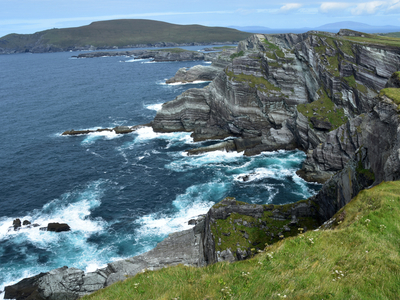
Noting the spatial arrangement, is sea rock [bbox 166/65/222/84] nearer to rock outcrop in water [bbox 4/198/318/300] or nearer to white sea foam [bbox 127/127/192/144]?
white sea foam [bbox 127/127/192/144]

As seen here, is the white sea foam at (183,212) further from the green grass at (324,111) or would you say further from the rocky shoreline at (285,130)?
the green grass at (324,111)

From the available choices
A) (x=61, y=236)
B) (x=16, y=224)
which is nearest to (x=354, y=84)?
(x=61, y=236)

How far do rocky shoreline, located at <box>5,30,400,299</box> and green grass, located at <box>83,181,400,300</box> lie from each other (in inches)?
295

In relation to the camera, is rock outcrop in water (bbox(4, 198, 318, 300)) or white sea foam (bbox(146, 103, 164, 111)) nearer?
rock outcrop in water (bbox(4, 198, 318, 300))

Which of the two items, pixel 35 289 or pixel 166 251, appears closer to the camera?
pixel 35 289

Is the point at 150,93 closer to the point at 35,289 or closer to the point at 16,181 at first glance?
the point at 16,181

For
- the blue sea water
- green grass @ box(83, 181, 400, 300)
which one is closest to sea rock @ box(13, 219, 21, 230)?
the blue sea water

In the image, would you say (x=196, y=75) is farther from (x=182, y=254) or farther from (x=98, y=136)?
(x=182, y=254)

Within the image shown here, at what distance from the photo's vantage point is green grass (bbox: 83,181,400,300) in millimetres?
15086

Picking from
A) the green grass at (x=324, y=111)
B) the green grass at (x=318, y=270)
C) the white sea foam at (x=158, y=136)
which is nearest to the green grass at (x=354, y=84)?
the green grass at (x=324, y=111)

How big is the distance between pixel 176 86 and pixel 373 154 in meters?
123

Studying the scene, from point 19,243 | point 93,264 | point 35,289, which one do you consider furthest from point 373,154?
point 19,243

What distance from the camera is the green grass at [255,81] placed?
7688cm

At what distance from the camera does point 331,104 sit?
221 ft
